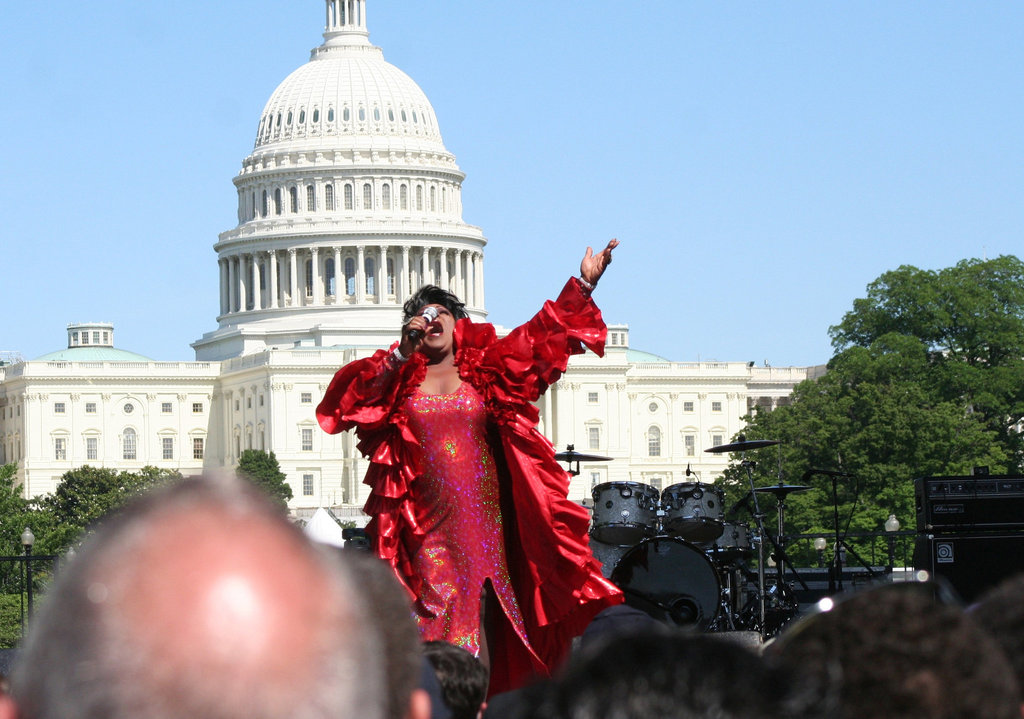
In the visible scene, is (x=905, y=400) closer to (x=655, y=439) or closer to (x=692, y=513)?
(x=692, y=513)

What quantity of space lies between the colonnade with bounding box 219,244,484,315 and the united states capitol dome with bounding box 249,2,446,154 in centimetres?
658

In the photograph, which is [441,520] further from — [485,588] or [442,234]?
[442,234]

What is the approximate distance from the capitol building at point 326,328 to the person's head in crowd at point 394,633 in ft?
439

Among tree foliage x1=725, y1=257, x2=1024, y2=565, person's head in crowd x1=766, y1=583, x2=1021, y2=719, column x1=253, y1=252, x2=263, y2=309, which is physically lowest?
person's head in crowd x1=766, y1=583, x2=1021, y2=719

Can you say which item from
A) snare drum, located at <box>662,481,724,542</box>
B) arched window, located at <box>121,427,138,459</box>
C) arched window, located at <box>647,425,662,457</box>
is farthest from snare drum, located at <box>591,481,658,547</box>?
arched window, located at <box>647,425,662,457</box>

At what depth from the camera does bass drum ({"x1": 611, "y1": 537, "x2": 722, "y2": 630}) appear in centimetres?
1566

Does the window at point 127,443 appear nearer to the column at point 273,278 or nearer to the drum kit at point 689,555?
the column at point 273,278

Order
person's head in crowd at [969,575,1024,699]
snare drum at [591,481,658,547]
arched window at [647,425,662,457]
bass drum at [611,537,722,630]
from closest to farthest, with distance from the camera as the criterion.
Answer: person's head in crowd at [969,575,1024,699], bass drum at [611,537,722,630], snare drum at [591,481,658,547], arched window at [647,425,662,457]

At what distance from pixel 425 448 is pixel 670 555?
7.64 metres

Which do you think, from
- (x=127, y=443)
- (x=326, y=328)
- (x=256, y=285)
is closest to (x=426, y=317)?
(x=326, y=328)

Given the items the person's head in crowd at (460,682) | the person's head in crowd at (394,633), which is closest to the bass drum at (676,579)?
the person's head in crowd at (460,682)

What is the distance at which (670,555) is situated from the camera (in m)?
15.8

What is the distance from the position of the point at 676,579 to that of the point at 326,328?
407 ft

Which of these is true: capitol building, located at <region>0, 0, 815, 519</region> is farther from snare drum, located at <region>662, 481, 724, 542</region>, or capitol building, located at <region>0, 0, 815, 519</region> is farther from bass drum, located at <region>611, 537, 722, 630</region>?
bass drum, located at <region>611, 537, 722, 630</region>
